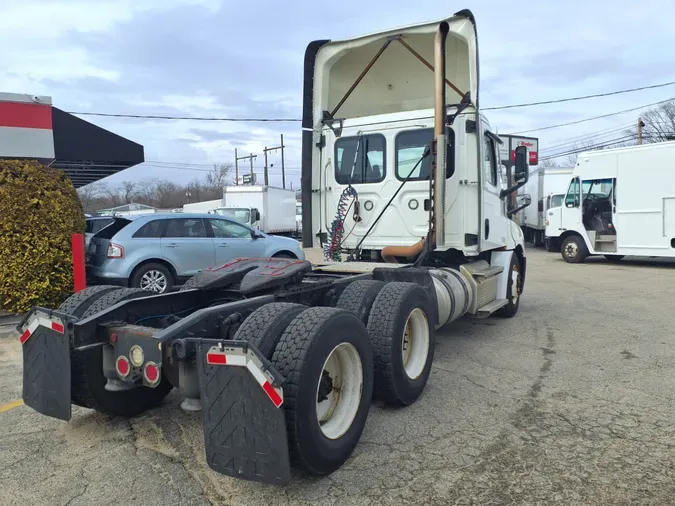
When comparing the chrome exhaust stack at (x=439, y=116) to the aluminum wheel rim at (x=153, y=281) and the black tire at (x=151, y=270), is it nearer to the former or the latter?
the black tire at (x=151, y=270)

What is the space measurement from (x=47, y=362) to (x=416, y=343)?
277cm

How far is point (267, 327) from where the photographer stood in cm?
303

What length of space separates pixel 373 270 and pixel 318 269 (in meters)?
0.62

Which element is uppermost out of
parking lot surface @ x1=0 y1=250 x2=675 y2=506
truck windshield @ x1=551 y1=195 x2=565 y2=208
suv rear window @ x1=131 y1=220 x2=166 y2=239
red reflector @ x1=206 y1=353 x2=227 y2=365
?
truck windshield @ x1=551 y1=195 x2=565 y2=208

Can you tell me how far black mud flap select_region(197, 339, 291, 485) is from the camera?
261cm

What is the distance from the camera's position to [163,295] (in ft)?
13.5

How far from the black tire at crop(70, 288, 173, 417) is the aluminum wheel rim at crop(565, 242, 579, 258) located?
14900 millimetres

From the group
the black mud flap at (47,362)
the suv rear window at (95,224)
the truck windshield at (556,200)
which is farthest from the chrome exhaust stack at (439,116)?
the truck windshield at (556,200)

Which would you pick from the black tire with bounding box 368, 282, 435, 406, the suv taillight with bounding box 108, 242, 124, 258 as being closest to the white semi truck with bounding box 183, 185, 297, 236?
the suv taillight with bounding box 108, 242, 124, 258

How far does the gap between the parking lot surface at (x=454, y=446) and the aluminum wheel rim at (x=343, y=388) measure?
0.29 meters

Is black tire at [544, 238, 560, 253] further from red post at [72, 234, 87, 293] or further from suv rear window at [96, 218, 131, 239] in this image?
red post at [72, 234, 87, 293]

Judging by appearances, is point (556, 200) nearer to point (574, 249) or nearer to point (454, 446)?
point (574, 249)

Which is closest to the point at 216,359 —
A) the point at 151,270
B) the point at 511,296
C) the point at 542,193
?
the point at 511,296

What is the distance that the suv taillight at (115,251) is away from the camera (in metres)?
8.99
